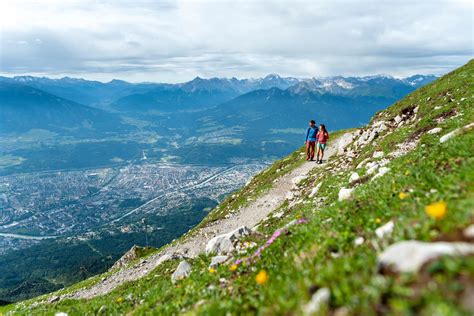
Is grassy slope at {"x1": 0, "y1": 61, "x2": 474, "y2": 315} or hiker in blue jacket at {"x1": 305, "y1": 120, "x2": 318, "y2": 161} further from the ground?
grassy slope at {"x1": 0, "y1": 61, "x2": 474, "y2": 315}

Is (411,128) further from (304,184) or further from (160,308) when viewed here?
(160,308)

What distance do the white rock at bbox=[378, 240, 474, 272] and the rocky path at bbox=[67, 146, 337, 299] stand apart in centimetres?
1871

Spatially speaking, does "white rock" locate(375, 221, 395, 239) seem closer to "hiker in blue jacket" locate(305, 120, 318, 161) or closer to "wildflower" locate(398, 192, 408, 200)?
"wildflower" locate(398, 192, 408, 200)

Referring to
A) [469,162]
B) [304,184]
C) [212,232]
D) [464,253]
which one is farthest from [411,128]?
[464,253]

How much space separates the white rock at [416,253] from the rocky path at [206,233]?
18705mm

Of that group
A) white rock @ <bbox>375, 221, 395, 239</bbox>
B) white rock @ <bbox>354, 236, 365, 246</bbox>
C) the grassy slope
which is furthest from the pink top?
white rock @ <bbox>375, 221, 395, 239</bbox>

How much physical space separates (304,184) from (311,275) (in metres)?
26.6

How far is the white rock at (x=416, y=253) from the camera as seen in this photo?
164 inches

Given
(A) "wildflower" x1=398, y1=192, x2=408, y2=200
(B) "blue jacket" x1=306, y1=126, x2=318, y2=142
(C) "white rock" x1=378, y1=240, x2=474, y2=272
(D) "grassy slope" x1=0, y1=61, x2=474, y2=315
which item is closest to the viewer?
(D) "grassy slope" x1=0, y1=61, x2=474, y2=315

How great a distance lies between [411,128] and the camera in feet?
87.1

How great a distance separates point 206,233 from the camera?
28625mm

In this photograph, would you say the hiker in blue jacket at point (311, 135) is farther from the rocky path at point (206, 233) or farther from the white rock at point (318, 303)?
the white rock at point (318, 303)

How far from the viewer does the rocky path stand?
2291 cm

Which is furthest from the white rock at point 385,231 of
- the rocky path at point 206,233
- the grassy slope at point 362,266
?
the rocky path at point 206,233
